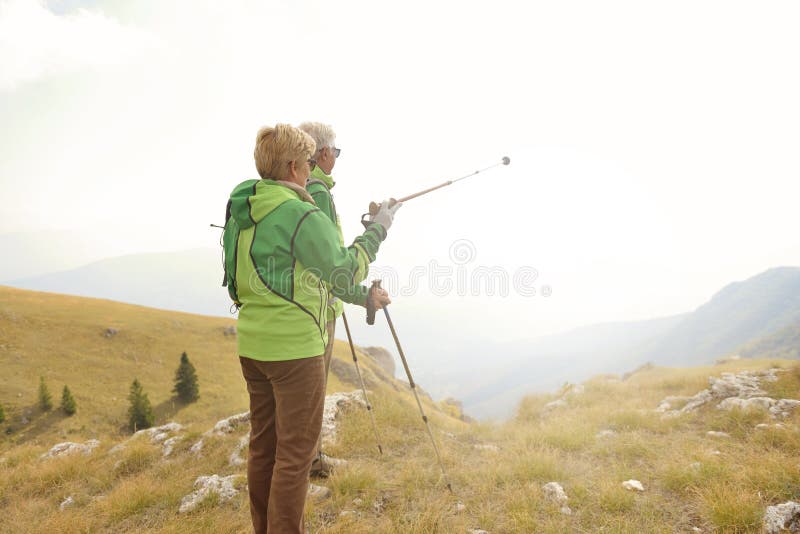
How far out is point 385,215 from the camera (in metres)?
4.07

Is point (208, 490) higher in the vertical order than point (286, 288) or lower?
lower

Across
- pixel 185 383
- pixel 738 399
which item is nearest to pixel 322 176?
pixel 738 399

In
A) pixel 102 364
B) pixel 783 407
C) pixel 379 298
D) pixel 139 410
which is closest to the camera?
pixel 379 298

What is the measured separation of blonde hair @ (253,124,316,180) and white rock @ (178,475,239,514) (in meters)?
4.55

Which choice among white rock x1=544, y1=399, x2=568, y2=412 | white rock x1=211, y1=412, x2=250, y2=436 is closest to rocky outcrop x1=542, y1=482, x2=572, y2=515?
white rock x1=211, y1=412, x2=250, y2=436

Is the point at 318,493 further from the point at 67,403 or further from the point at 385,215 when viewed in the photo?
the point at 67,403

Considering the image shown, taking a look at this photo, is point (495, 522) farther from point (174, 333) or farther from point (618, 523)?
point (174, 333)

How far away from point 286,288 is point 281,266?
0.55 feet

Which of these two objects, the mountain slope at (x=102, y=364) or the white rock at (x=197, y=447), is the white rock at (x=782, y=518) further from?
the mountain slope at (x=102, y=364)

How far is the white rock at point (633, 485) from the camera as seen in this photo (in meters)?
4.90

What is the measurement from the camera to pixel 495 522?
171 inches

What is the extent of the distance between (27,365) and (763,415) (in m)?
54.0

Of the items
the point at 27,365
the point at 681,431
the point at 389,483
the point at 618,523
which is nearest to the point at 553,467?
the point at 618,523

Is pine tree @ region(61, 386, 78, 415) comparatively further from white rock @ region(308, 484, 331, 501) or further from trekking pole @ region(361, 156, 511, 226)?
trekking pole @ region(361, 156, 511, 226)
